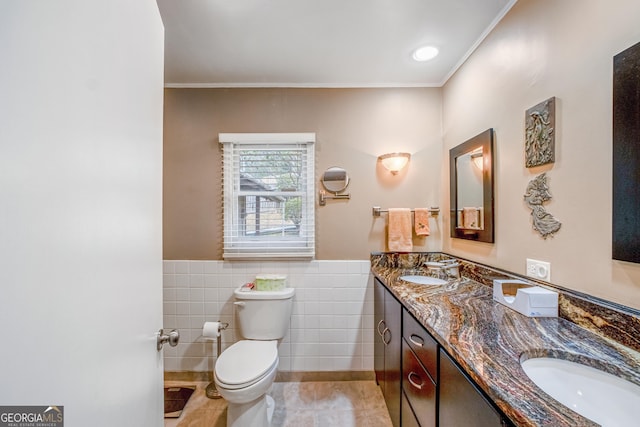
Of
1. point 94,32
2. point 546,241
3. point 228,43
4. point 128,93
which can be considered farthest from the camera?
point 228,43

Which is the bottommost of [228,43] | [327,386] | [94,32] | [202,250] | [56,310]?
[327,386]

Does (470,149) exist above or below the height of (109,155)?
above

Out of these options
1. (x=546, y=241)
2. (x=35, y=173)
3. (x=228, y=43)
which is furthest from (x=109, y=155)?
(x=546, y=241)

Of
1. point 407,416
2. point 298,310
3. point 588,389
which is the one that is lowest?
point 407,416

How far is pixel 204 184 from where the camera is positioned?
81.6 inches

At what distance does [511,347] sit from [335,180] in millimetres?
1494

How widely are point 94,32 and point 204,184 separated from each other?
1.60 meters

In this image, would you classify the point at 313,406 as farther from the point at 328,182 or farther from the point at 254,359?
the point at 328,182

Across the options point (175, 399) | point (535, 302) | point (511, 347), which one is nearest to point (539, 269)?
point (535, 302)

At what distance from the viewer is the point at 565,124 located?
1064 millimetres

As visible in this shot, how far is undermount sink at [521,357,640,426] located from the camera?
0.65 m

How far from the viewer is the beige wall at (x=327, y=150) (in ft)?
6.80

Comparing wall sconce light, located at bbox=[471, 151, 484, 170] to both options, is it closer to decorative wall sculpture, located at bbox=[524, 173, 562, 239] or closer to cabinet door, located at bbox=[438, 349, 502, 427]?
decorative wall sculpture, located at bbox=[524, 173, 562, 239]

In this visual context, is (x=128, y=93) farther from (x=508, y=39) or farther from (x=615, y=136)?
(x=508, y=39)
